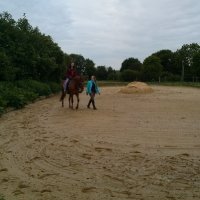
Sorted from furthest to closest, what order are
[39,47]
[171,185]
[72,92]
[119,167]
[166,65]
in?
1. [166,65]
2. [39,47]
3. [72,92]
4. [119,167]
5. [171,185]

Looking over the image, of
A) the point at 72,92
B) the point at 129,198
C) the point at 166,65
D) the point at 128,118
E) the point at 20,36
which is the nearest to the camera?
the point at 129,198

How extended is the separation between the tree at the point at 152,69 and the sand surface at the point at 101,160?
62794 millimetres

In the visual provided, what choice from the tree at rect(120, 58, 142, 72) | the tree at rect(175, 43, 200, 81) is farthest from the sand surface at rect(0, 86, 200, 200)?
the tree at rect(120, 58, 142, 72)

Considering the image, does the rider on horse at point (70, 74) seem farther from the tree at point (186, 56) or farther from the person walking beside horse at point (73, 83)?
the tree at point (186, 56)

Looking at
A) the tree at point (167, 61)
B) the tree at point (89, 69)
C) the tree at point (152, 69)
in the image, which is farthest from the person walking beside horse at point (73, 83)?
the tree at point (167, 61)

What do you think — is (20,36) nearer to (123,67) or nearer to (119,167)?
(119,167)

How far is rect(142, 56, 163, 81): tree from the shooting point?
7712 cm

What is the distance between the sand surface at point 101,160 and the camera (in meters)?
6.94

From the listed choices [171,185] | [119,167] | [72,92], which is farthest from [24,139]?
[72,92]

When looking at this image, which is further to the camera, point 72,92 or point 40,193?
point 72,92

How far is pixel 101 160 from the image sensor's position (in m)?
8.98

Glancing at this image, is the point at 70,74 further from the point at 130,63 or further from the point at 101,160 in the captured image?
the point at 130,63

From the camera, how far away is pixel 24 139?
38.9 feet

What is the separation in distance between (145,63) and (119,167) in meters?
73.5
